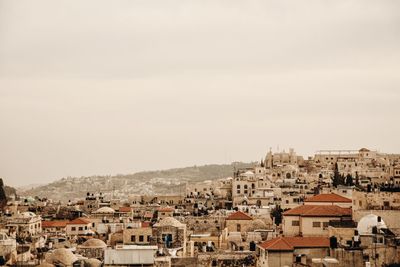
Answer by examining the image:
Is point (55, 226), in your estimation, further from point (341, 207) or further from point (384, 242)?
point (384, 242)

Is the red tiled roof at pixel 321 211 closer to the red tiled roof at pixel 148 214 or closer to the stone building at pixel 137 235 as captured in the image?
the stone building at pixel 137 235

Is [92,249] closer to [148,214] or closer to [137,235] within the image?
[137,235]

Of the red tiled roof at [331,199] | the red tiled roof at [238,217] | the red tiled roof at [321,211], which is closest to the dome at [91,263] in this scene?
the red tiled roof at [321,211]

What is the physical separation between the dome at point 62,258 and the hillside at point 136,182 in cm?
9929

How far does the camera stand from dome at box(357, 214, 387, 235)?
26.0 meters

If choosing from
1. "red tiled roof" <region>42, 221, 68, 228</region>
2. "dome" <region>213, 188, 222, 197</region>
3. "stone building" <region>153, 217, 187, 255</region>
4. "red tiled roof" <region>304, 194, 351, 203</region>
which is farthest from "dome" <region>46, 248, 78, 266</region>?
"dome" <region>213, 188, 222, 197</region>

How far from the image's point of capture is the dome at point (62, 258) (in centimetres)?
2569

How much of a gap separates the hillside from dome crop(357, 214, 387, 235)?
326 ft

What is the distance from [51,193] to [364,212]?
116921 mm

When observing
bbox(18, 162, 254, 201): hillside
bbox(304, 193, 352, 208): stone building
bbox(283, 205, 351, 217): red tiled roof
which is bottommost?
bbox(18, 162, 254, 201): hillside

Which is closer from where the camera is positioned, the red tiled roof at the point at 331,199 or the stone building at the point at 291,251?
the stone building at the point at 291,251

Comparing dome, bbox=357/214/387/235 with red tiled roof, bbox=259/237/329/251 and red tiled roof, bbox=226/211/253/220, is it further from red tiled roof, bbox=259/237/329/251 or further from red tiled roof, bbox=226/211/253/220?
red tiled roof, bbox=226/211/253/220

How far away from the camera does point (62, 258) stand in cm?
2589

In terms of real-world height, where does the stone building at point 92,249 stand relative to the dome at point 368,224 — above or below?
below
